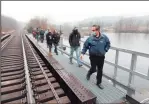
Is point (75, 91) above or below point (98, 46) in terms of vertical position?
below

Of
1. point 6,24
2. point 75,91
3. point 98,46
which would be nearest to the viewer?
point 75,91

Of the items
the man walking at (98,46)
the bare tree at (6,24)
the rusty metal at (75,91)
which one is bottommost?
the rusty metal at (75,91)

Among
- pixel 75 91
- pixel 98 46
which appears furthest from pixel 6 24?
pixel 75 91

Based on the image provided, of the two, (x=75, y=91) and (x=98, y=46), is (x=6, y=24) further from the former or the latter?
(x=75, y=91)

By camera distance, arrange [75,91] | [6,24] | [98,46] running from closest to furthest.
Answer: [75,91]
[98,46]
[6,24]

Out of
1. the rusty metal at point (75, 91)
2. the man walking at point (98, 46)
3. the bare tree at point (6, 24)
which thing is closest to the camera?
the rusty metal at point (75, 91)

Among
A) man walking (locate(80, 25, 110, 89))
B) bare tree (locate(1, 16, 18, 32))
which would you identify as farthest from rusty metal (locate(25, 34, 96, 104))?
bare tree (locate(1, 16, 18, 32))

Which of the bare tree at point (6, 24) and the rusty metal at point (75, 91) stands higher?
the bare tree at point (6, 24)

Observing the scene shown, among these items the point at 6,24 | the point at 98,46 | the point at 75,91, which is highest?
the point at 6,24

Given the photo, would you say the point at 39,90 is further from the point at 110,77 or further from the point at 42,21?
the point at 42,21

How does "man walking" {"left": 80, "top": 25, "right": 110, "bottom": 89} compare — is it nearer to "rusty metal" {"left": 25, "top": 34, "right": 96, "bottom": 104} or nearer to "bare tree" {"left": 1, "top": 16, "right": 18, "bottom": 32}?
"rusty metal" {"left": 25, "top": 34, "right": 96, "bottom": 104}

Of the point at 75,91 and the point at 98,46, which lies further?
the point at 98,46

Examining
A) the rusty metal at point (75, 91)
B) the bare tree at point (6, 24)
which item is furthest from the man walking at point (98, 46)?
the bare tree at point (6, 24)

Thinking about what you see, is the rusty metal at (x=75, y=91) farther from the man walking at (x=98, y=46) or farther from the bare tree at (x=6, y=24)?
the bare tree at (x=6, y=24)
